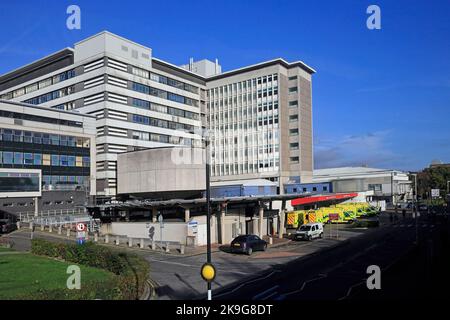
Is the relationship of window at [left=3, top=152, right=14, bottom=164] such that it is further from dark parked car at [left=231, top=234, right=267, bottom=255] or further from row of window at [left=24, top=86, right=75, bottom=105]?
dark parked car at [left=231, top=234, right=267, bottom=255]

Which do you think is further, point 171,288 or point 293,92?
point 293,92

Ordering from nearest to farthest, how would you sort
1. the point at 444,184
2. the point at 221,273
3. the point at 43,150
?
the point at 221,273, the point at 43,150, the point at 444,184

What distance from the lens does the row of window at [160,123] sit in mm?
72269

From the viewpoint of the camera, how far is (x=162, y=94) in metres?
78.8

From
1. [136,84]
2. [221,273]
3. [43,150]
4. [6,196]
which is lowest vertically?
[221,273]

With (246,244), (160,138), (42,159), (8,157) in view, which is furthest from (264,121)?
(246,244)

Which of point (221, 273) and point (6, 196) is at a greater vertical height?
point (6, 196)

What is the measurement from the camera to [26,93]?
266ft

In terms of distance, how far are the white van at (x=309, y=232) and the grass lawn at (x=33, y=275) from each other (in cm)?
2474

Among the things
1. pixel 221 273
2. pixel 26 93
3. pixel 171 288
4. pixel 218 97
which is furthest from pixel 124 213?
pixel 218 97

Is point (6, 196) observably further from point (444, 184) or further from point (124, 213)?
point (444, 184)

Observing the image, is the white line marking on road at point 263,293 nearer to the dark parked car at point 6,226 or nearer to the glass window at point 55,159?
the dark parked car at point 6,226

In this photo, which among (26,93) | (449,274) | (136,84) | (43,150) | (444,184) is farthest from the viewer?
(444,184)

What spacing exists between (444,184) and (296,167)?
61.3 m
